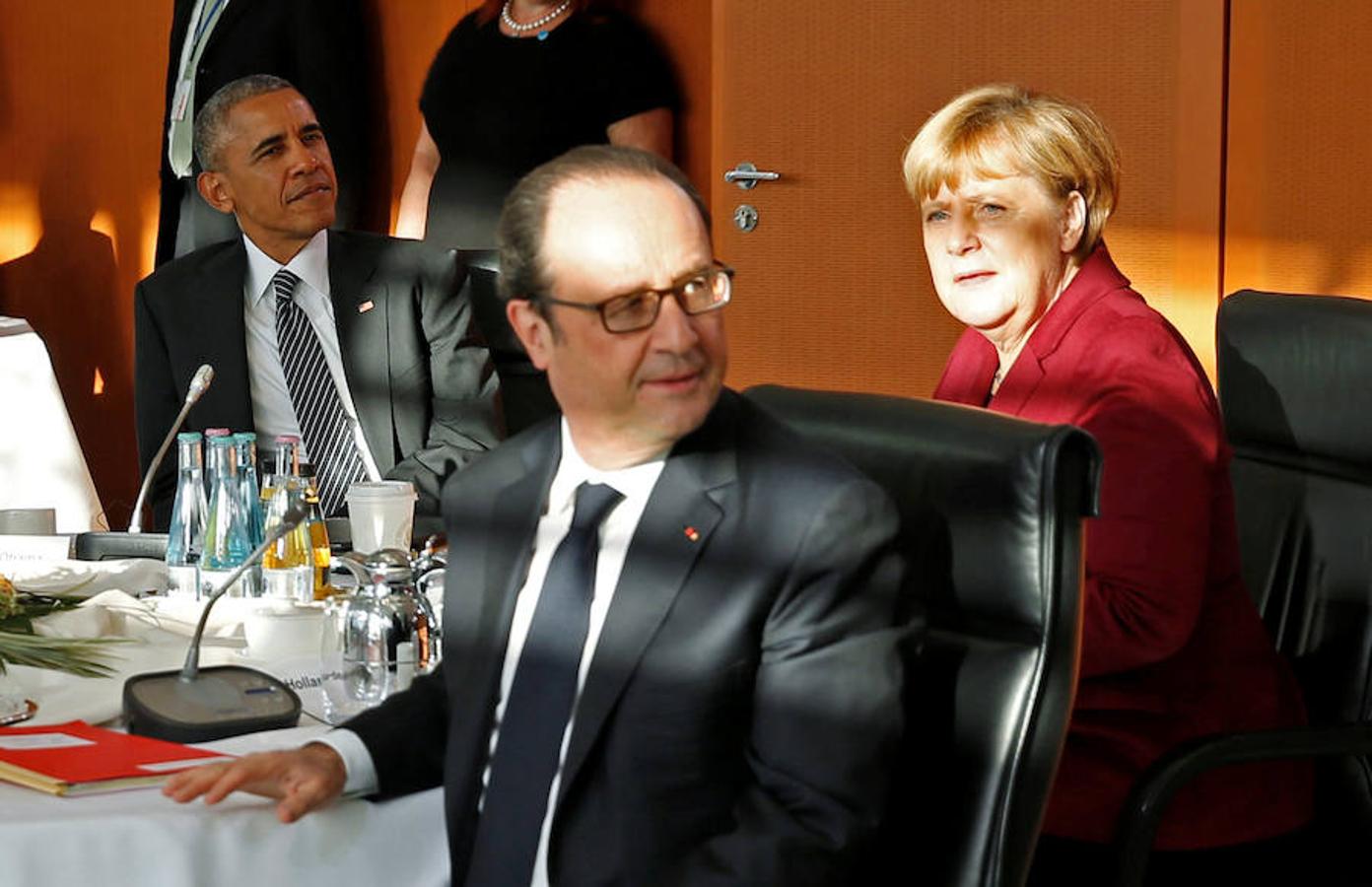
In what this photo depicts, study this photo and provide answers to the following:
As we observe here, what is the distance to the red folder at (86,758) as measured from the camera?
1.48m

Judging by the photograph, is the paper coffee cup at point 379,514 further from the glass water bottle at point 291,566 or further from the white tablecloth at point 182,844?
the white tablecloth at point 182,844

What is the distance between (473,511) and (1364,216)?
2728 millimetres

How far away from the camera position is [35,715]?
5.59 ft

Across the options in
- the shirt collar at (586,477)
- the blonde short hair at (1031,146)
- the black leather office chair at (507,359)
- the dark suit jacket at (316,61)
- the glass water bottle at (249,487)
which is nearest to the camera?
the shirt collar at (586,477)

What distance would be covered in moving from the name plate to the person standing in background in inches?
91.6

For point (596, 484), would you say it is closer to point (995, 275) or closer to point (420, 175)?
point (995, 275)

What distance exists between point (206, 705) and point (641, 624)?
40 centimetres

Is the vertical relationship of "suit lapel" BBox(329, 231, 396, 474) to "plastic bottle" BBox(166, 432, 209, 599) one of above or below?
above

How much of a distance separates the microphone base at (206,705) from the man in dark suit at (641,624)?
107mm

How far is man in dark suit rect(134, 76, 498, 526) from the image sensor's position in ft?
11.0

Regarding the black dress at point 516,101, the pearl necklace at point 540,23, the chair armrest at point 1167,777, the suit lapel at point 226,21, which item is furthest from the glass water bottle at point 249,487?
the suit lapel at point 226,21

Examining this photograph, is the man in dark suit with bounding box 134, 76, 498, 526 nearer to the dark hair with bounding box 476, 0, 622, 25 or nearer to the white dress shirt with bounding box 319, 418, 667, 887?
the dark hair with bounding box 476, 0, 622, 25

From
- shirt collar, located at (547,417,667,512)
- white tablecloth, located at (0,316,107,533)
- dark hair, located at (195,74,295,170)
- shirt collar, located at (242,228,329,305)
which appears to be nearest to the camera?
shirt collar, located at (547,417,667,512)

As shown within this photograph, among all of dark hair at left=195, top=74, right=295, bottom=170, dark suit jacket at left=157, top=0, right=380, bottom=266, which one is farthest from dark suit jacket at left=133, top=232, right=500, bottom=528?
dark suit jacket at left=157, top=0, right=380, bottom=266
